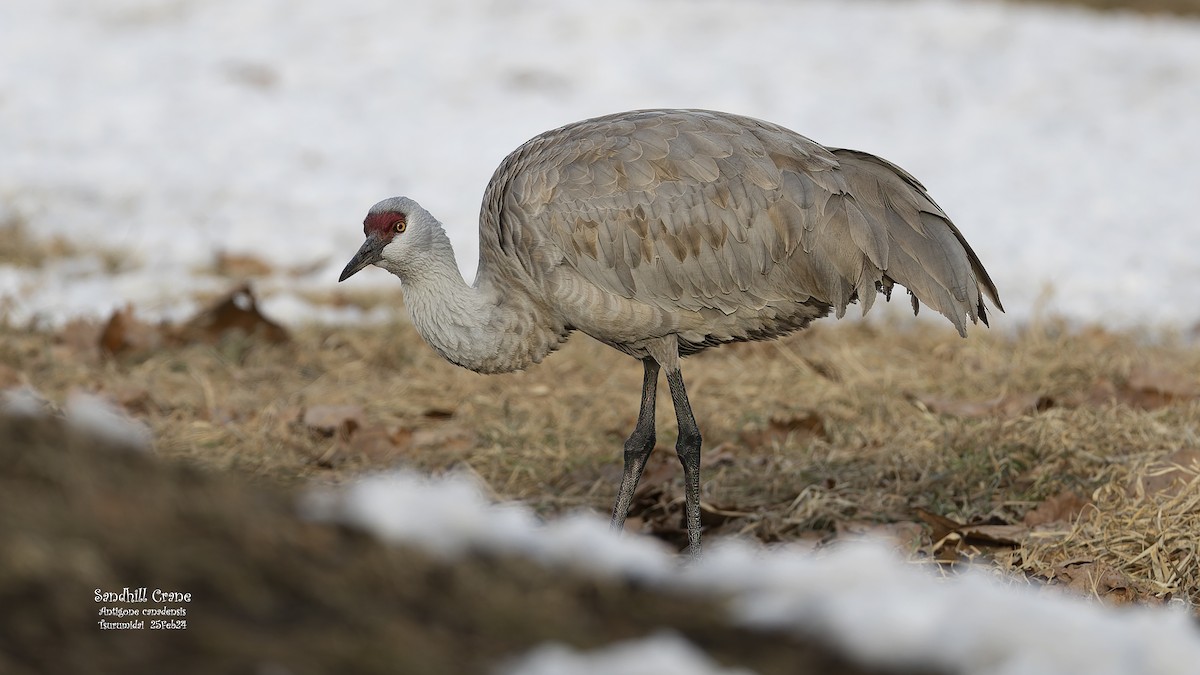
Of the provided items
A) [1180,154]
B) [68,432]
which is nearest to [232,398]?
[68,432]

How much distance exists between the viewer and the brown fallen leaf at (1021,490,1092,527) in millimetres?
4375

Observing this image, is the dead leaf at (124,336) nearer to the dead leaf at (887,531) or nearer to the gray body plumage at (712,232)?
the gray body plumage at (712,232)

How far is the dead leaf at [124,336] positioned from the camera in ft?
21.1

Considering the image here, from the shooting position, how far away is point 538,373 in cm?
657

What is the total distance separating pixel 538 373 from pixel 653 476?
1403 millimetres

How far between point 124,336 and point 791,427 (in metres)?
3.37

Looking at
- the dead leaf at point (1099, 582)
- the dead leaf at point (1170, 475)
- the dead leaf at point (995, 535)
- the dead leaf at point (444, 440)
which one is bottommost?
the dead leaf at point (1099, 582)

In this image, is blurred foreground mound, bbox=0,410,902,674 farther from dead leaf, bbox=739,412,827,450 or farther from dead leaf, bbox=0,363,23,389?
dead leaf, bbox=0,363,23,389

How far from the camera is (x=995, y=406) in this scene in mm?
5438

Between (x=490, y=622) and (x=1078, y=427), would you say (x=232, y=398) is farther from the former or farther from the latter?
(x=490, y=622)

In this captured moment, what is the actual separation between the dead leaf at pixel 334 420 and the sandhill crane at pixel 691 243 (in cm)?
79

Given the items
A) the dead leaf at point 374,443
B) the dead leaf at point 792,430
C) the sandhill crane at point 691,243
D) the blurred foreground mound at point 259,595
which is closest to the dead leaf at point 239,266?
the dead leaf at point 374,443

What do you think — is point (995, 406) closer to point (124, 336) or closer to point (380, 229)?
point (380, 229)

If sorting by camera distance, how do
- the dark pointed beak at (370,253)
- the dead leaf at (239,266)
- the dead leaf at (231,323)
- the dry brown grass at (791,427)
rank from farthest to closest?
the dead leaf at (239,266) → the dead leaf at (231,323) → the dark pointed beak at (370,253) → the dry brown grass at (791,427)
